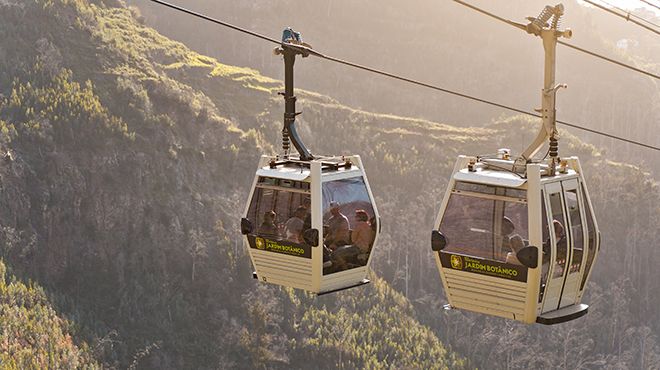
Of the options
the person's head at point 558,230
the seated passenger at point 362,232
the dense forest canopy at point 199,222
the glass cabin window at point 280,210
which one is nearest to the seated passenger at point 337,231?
the seated passenger at point 362,232

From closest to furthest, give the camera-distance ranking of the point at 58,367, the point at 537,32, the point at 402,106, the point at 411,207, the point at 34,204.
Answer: the point at 537,32
the point at 58,367
the point at 34,204
the point at 411,207
the point at 402,106

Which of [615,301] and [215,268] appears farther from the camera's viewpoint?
[615,301]

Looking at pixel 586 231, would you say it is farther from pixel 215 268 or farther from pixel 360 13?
pixel 360 13

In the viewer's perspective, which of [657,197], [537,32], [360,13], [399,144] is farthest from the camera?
[360,13]

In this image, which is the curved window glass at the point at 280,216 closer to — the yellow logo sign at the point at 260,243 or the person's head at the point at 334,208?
the yellow logo sign at the point at 260,243

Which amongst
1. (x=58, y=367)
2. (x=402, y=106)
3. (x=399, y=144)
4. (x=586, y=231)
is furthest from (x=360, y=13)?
(x=586, y=231)

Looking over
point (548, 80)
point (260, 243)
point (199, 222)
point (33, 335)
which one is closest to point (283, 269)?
point (260, 243)

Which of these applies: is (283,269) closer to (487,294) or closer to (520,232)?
(487,294)
